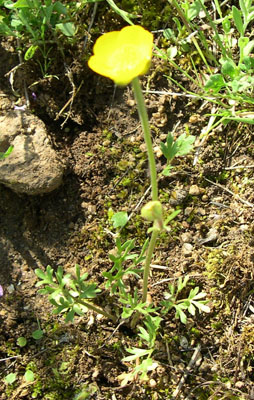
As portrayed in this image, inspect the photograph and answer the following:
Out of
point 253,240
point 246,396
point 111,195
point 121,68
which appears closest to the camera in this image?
point 121,68

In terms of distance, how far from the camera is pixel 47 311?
2.72 meters

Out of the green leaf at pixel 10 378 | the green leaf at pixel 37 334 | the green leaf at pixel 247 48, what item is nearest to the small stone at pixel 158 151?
the green leaf at pixel 247 48

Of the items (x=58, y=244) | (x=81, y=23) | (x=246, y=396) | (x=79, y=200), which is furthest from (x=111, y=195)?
(x=246, y=396)

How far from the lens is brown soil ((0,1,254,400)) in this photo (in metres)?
2.58

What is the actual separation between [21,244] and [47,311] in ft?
1.35

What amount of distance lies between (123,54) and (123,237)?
1.17 meters

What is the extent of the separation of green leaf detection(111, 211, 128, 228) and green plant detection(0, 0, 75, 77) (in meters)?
0.99

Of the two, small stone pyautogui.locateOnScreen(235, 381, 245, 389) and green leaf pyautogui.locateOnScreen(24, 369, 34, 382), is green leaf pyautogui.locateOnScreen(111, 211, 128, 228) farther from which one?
small stone pyautogui.locateOnScreen(235, 381, 245, 389)

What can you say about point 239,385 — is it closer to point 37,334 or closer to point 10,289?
point 37,334

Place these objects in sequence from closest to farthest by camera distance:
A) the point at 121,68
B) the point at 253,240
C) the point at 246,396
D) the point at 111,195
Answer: the point at 121,68
the point at 246,396
the point at 253,240
the point at 111,195

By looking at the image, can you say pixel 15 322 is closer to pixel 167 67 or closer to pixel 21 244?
pixel 21 244

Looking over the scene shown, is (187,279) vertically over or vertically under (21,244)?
under

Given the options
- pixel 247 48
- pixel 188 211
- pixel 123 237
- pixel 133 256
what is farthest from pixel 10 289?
pixel 247 48

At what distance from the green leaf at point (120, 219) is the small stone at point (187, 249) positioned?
362 mm
